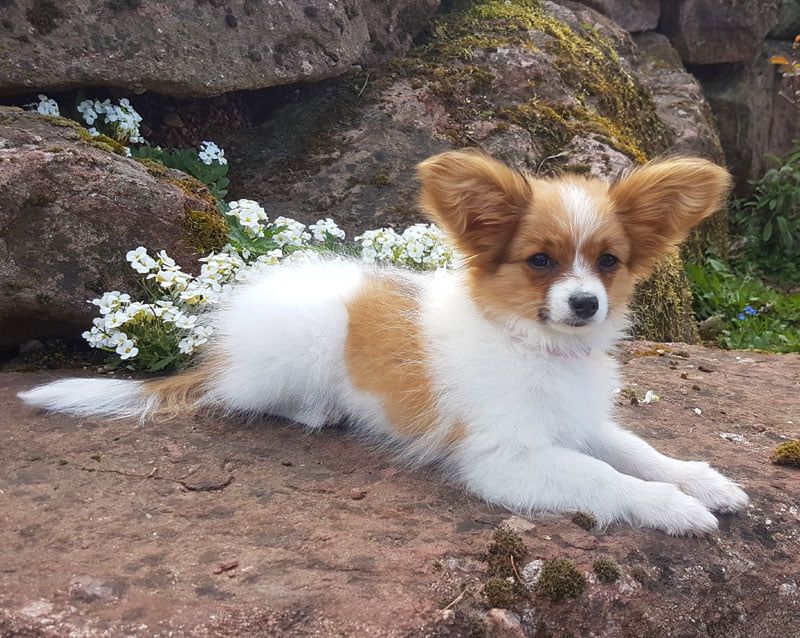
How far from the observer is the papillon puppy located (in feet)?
10.8

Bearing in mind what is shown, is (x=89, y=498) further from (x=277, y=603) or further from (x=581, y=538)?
(x=581, y=538)

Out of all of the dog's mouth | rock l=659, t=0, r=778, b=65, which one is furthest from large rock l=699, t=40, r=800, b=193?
the dog's mouth

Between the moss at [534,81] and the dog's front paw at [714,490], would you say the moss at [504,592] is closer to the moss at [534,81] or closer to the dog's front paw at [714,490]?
the dog's front paw at [714,490]

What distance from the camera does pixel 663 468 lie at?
3531 millimetres

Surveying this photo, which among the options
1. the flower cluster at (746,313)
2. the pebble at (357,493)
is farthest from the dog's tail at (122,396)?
the flower cluster at (746,313)

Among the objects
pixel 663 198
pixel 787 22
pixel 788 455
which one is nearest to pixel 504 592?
pixel 663 198

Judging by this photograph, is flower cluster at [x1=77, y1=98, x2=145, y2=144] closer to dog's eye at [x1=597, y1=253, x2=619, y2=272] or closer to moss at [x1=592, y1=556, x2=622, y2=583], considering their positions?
dog's eye at [x1=597, y1=253, x2=619, y2=272]

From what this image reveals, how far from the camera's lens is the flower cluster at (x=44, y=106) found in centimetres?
540

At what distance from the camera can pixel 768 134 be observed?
12.1 metres

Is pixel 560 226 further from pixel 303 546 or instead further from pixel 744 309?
pixel 744 309

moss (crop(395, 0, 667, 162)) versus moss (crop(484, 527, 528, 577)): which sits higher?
moss (crop(395, 0, 667, 162))

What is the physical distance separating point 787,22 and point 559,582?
477 inches

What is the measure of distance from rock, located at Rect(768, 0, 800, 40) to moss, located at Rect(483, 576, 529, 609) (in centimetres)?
1197

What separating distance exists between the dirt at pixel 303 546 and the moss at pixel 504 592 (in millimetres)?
30
